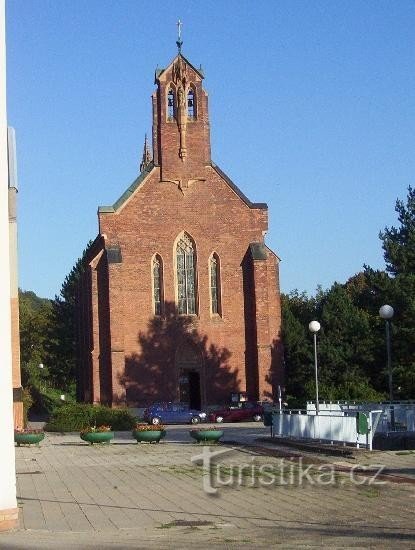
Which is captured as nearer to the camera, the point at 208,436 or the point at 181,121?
the point at 208,436

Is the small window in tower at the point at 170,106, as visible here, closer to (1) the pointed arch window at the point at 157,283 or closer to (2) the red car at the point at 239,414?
(1) the pointed arch window at the point at 157,283

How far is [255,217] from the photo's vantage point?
59.0 m

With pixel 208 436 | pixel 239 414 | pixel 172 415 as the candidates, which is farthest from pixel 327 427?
pixel 239 414

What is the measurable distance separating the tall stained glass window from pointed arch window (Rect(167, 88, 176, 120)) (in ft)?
31.4

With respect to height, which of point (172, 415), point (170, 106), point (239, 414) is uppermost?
point (170, 106)

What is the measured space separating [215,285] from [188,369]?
5.67m

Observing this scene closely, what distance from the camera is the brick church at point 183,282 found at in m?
56.8

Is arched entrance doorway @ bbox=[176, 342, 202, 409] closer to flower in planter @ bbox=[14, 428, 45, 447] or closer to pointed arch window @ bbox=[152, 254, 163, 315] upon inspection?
pointed arch window @ bbox=[152, 254, 163, 315]

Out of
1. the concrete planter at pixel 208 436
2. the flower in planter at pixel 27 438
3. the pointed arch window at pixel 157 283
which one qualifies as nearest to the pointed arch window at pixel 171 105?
the pointed arch window at pixel 157 283

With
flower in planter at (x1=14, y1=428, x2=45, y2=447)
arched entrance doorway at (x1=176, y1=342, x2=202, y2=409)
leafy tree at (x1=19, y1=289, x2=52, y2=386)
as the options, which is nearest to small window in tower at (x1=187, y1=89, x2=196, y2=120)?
arched entrance doorway at (x1=176, y1=342, x2=202, y2=409)

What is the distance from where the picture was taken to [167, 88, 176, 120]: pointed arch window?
60156 mm

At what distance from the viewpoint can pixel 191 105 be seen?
60.4 meters

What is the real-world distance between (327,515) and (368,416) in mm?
11177

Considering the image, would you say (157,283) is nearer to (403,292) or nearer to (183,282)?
(183,282)
